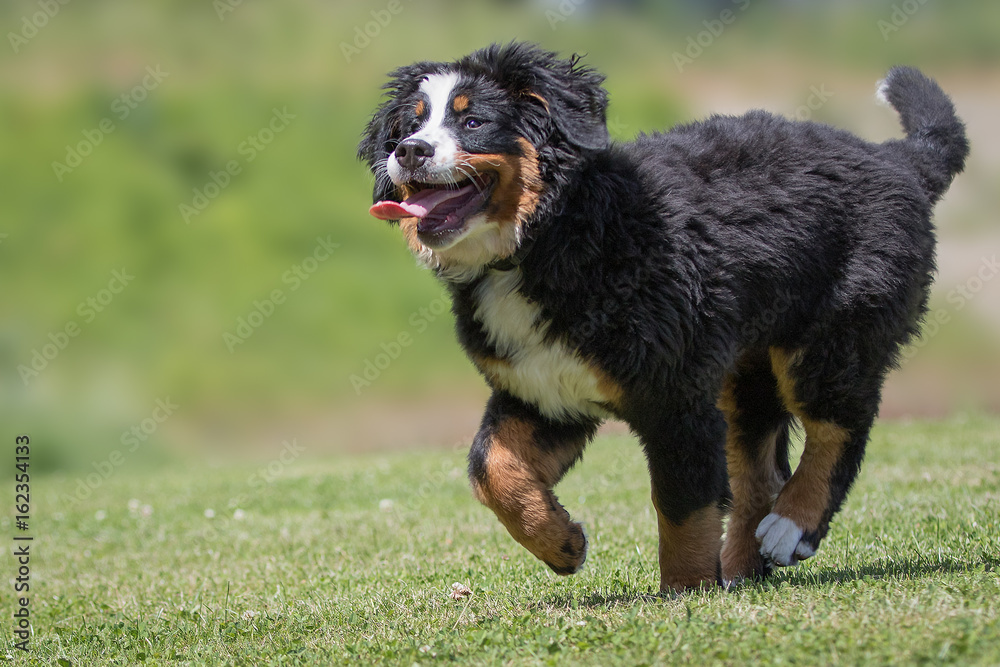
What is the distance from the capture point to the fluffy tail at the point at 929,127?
5.42 m

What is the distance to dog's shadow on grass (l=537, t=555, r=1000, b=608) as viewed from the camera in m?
4.27

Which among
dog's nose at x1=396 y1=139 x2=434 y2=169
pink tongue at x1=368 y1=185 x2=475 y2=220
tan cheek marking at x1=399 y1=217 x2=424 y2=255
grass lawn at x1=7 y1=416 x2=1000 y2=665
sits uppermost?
dog's nose at x1=396 y1=139 x2=434 y2=169

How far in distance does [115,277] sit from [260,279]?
2.32m

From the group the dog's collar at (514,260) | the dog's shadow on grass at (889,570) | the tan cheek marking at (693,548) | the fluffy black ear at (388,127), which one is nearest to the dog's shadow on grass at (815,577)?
the dog's shadow on grass at (889,570)

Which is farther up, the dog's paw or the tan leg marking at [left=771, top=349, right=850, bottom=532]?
the tan leg marking at [left=771, top=349, right=850, bottom=532]

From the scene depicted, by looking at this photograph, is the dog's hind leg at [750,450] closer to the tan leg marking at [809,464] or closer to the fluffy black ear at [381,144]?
the tan leg marking at [809,464]

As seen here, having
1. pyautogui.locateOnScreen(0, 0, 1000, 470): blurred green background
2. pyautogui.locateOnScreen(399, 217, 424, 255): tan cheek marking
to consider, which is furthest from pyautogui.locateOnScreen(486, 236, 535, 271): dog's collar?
pyautogui.locateOnScreen(0, 0, 1000, 470): blurred green background

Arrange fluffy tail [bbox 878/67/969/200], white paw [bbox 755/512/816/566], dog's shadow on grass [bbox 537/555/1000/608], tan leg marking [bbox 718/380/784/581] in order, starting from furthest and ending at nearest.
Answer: fluffy tail [bbox 878/67/969/200]
tan leg marking [bbox 718/380/784/581]
white paw [bbox 755/512/816/566]
dog's shadow on grass [bbox 537/555/1000/608]

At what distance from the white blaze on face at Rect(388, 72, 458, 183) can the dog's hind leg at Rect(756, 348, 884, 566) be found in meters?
1.86

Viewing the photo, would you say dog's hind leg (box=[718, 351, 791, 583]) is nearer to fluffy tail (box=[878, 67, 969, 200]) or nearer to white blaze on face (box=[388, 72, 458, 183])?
fluffy tail (box=[878, 67, 969, 200])

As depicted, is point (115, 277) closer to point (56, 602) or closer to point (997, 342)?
point (56, 602)

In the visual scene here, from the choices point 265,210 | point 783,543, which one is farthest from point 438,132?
point 265,210

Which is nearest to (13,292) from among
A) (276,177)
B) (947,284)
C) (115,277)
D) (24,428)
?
(115,277)

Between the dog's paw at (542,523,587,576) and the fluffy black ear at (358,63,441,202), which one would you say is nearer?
the dog's paw at (542,523,587,576)
